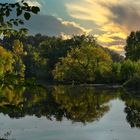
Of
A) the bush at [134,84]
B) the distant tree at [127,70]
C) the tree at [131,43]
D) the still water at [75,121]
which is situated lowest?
the still water at [75,121]

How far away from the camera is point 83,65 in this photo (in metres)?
107

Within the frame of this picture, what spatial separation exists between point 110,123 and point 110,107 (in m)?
12.2

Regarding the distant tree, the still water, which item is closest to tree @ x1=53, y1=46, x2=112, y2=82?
the distant tree

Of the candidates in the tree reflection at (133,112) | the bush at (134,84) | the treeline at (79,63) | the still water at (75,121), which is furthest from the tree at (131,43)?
the tree reflection at (133,112)

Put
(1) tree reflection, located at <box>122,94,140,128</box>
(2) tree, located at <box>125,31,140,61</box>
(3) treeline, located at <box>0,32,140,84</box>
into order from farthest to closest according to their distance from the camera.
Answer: (2) tree, located at <box>125,31,140,61</box>
(3) treeline, located at <box>0,32,140,84</box>
(1) tree reflection, located at <box>122,94,140,128</box>

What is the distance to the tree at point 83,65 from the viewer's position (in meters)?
103

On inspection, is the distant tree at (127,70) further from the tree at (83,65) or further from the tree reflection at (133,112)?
the tree reflection at (133,112)

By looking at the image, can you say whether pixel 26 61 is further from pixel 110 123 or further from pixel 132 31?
pixel 110 123

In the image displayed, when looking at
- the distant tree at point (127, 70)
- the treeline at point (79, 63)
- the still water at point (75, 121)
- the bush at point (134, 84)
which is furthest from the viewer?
the treeline at point (79, 63)

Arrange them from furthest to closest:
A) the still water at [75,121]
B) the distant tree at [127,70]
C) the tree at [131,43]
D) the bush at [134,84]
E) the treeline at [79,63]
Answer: the tree at [131,43]
the treeline at [79,63]
the distant tree at [127,70]
the bush at [134,84]
the still water at [75,121]

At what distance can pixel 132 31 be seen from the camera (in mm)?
136750

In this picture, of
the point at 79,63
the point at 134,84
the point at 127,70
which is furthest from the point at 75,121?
the point at 79,63

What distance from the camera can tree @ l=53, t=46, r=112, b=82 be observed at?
10288cm

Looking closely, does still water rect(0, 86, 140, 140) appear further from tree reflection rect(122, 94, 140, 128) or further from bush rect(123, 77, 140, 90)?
bush rect(123, 77, 140, 90)
